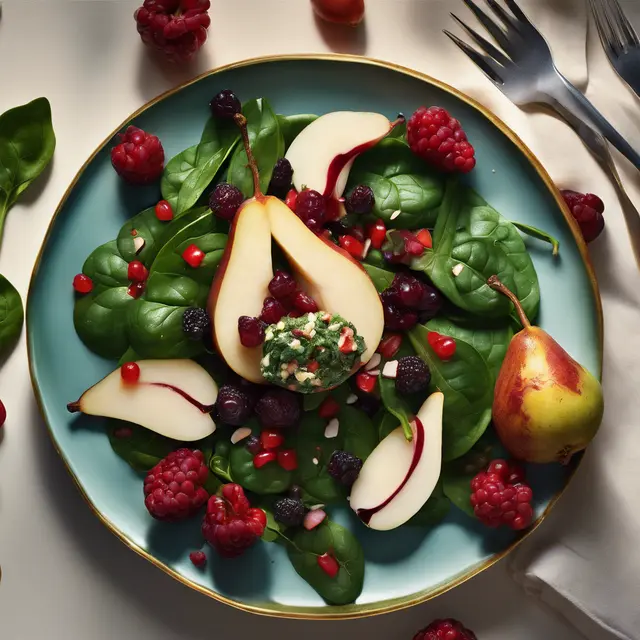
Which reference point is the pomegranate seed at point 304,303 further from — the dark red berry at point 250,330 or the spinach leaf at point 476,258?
the spinach leaf at point 476,258

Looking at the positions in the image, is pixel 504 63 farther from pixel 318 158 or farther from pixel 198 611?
pixel 198 611

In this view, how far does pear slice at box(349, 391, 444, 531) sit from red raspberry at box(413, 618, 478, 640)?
0.88 feet

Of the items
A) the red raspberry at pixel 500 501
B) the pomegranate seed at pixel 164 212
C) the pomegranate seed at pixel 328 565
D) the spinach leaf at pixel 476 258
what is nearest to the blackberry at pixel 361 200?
the spinach leaf at pixel 476 258

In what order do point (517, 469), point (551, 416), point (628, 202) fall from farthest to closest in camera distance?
point (628, 202), point (517, 469), point (551, 416)

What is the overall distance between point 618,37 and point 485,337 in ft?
2.38

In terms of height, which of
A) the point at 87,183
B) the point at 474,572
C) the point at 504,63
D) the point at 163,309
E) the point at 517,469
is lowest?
the point at 474,572

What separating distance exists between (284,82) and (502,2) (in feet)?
1.76

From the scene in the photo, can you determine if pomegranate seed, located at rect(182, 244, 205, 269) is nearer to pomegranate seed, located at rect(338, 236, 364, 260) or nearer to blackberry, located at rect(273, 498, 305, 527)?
pomegranate seed, located at rect(338, 236, 364, 260)

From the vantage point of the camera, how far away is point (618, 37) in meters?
1.60

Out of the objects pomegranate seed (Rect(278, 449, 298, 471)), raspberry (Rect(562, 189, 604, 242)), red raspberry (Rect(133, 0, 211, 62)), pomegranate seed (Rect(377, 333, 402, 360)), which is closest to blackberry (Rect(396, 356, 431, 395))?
pomegranate seed (Rect(377, 333, 402, 360))

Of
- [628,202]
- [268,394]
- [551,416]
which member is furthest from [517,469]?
[628,202]

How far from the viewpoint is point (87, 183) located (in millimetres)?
1512

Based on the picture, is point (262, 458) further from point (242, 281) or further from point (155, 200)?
point (155, 200)

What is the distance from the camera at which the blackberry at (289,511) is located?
4.75ft
